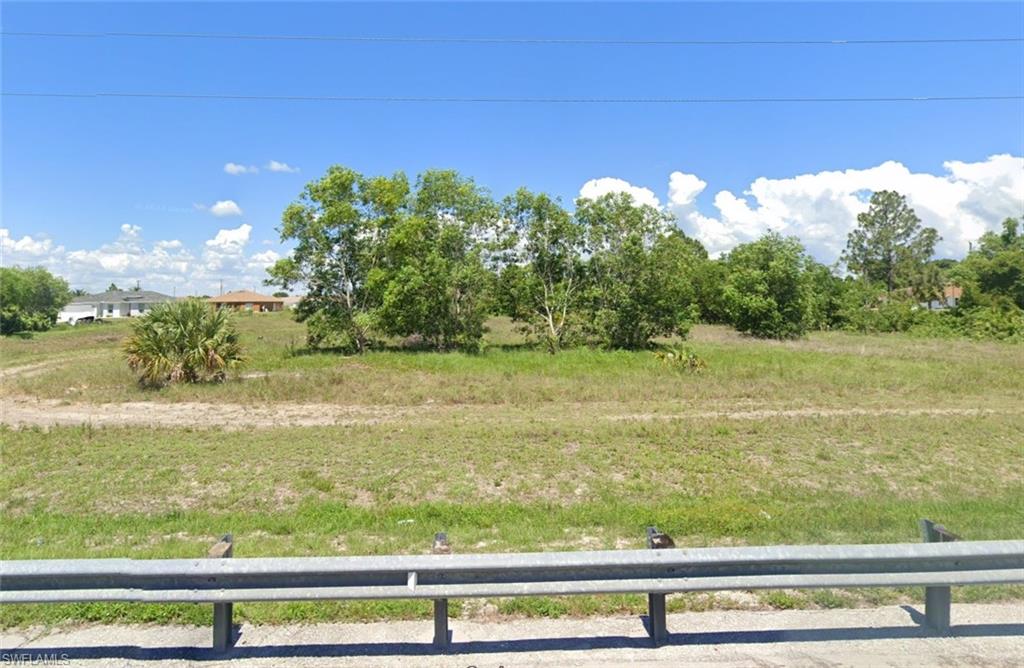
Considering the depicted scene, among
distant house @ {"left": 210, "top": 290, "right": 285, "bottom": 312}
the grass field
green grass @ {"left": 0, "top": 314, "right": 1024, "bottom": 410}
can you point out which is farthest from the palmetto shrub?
distant house @ {"left": 210, "top": 290, "right": 285, "bottom": 312}

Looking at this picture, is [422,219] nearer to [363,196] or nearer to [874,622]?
[363,196]

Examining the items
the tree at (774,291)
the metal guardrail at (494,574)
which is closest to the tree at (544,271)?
the tree at (774,291)

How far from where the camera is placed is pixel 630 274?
2528 cm

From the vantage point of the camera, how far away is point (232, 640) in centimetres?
326

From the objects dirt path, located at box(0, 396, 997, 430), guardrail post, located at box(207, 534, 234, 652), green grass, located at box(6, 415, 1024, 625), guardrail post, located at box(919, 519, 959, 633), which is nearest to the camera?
guardrail post, located at box(207, 534, 234, 652)

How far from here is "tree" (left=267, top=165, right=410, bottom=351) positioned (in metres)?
22.5

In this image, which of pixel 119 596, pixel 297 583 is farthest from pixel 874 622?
pixel 119 596

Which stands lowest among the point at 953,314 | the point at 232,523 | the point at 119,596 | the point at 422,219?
the point at 232,523

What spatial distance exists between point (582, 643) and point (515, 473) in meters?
4.43

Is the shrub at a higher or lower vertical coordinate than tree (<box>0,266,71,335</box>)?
lower

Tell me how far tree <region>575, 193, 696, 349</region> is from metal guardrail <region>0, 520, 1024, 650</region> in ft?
73.4

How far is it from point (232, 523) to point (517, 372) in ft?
45.0

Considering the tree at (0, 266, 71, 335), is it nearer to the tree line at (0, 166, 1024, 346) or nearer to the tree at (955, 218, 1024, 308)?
the tree line at (0, 166, 1024, 346)

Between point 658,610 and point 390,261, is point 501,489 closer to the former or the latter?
point 658,610
